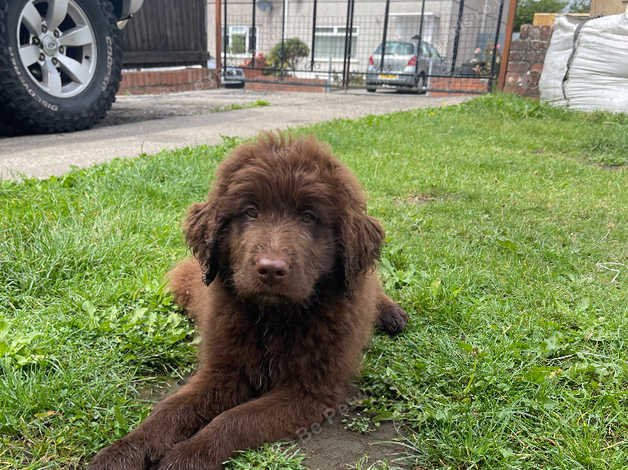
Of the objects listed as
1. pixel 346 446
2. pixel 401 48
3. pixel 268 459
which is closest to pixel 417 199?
pixel 346 446

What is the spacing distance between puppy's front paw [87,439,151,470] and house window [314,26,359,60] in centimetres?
2254

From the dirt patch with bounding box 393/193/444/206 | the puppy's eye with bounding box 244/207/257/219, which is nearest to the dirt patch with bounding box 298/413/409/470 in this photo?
the puppy's eye with bounding box 244/207/257/219

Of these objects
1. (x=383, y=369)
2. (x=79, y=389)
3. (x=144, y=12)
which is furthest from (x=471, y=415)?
(x=144, y=12)

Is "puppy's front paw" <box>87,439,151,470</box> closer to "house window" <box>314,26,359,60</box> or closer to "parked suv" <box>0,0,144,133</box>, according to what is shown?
"parked suv" <box>0,0,144,133</box>

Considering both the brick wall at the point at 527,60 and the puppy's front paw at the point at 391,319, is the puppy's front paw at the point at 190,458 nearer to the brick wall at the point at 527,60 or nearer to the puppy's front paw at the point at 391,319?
the puppy's front paw at the point at 391,319

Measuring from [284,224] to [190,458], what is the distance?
856 millimetres

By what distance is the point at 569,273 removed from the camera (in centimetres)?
324

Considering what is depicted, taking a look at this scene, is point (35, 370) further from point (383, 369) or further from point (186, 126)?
point (186, 126)

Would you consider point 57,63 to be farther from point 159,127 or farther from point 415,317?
point 415,317

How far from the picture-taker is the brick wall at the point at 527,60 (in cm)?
1025

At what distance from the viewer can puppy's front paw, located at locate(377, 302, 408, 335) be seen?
2.65 m

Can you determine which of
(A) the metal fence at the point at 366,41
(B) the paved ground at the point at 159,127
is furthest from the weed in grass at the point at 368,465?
(A) the metal fence at the point at 366,41

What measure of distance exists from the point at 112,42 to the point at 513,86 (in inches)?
309

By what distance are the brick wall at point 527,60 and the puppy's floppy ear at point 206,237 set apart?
9831mm
